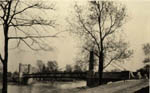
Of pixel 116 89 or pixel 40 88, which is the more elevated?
pixel 116 89

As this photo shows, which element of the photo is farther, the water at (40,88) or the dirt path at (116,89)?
the water at (40,88)

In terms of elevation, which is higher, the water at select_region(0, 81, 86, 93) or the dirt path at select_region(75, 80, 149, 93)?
the dirt path at select_region(75, 80, 149, 93)

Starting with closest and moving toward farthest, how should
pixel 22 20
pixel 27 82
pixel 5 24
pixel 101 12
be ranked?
pixel 5 24
pixel 22 20
pixel 101 12
pixel 27 82

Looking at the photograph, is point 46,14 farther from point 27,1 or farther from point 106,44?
point 106,44

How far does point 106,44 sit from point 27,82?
33.9 m

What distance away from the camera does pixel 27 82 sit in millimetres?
52969

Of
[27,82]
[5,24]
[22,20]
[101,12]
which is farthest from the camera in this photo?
[27,82]

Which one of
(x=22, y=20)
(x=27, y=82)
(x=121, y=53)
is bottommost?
(x=27, y=82)

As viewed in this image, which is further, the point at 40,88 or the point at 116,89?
the point at 40,88

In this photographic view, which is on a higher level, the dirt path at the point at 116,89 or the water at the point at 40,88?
the dirt path at the point at 116,89

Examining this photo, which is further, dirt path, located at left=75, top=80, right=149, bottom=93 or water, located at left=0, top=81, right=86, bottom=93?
water, located at left=0, top=81, right=86, bottom=93

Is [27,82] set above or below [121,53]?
below

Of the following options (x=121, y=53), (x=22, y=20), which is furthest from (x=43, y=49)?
(x=121, y=53)

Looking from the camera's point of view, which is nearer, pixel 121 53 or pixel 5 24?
pixel 5 24
